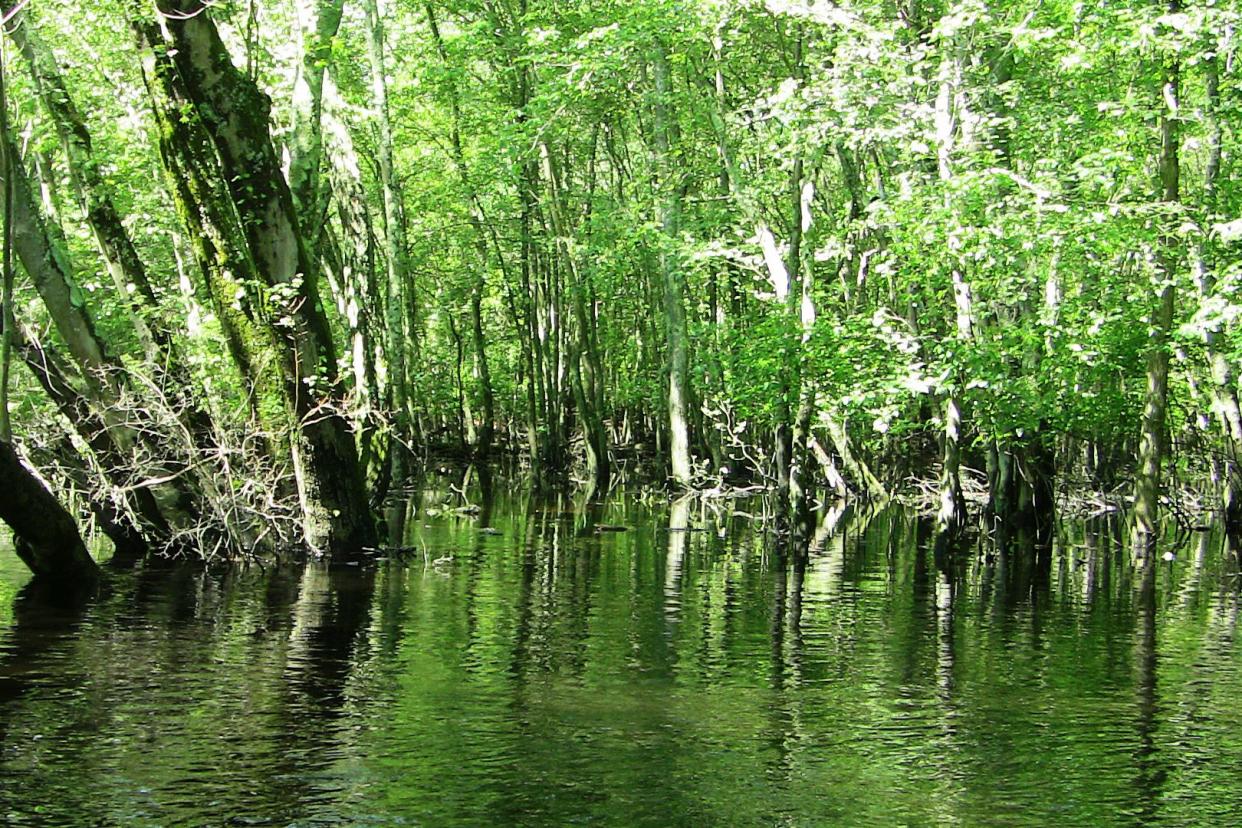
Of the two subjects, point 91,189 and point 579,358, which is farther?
point 579,358

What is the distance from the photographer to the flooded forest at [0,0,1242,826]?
8047 millimetres

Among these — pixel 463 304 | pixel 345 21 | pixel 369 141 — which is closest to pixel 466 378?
pixel 463 304

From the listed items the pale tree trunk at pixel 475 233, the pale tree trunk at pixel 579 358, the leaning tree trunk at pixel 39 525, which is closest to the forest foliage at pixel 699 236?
the pale tree trunk at pixel 475 233

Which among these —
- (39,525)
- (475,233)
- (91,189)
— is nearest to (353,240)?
(91,189)

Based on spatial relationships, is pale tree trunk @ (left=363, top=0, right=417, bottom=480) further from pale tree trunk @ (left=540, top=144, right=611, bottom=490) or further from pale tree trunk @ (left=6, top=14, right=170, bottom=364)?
pale tree trunk @ (left=6, top=14, right=170, bottom=364)

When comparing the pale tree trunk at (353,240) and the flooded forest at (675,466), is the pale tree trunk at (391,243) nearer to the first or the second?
the flooded forest at (675,466)

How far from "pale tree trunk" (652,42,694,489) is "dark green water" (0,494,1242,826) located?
11.3 meters

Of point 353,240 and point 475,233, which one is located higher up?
point 475,233

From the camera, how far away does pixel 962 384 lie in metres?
19.3

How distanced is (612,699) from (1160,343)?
12144mm

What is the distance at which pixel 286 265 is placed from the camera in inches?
592

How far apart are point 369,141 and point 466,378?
15.6 m

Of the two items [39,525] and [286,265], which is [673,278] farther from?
[39,525]

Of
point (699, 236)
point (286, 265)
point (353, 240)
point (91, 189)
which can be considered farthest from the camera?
point (699, 236)
